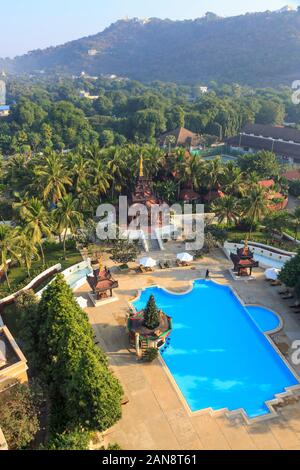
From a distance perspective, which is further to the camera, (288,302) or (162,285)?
(162,285)

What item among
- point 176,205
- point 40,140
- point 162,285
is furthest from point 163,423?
point 40,140

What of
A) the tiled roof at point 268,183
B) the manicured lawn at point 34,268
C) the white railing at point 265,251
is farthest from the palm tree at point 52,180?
the tiled roof at point 268,183

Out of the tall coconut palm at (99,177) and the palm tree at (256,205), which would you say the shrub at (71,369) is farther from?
the tall coconut palm at (99,177)

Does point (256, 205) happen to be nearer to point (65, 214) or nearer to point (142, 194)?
point (142, 194)

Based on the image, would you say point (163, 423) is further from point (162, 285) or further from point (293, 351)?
point (162, 285)
